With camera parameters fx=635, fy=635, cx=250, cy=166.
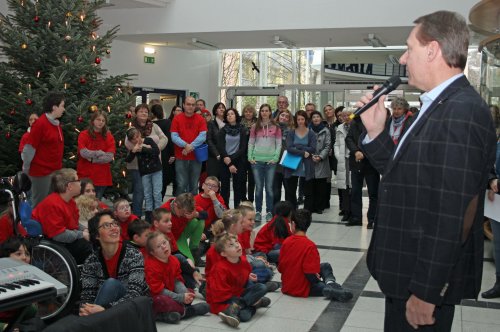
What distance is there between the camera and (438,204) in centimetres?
199

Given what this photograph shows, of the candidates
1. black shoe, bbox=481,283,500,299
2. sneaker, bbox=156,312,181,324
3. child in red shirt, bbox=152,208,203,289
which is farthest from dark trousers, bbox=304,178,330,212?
sneaker, bbox=156,312,181,324

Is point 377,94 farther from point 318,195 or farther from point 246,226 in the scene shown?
point 318,195

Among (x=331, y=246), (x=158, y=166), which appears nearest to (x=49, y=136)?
(x=158, y=166)

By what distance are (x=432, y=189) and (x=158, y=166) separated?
6.73m

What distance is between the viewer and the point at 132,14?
13734mm

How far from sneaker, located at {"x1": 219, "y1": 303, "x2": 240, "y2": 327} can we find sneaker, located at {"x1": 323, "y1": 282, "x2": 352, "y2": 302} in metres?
0.95

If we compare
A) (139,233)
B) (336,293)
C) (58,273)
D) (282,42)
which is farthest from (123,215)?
(282,42)

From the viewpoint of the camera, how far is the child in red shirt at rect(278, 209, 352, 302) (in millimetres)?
5410

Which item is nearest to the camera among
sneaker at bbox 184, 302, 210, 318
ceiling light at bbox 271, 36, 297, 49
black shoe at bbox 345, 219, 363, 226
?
sneaker at bbox 184, 302, 210, 318

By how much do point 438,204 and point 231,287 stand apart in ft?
10.3

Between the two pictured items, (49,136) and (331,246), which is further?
(331,246)

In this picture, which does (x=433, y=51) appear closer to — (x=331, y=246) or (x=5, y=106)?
(x=331, y=246)

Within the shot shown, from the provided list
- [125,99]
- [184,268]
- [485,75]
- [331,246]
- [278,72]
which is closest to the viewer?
[184,268]

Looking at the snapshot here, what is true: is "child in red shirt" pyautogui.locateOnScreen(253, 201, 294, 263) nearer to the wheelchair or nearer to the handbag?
the handbag
